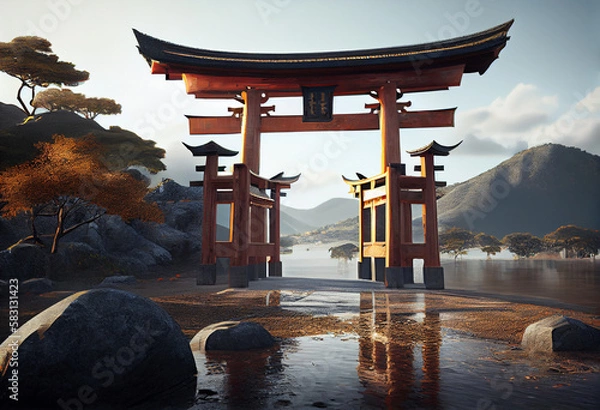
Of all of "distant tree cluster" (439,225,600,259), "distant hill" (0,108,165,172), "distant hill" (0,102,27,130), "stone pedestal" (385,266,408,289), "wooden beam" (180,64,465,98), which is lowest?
"stone pedestal" (385,266,408,289)

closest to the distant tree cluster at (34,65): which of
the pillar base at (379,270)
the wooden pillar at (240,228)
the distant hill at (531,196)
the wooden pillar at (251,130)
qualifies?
the wooden pillar at (251,130)

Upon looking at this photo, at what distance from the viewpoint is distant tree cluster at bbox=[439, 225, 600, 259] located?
42.5m

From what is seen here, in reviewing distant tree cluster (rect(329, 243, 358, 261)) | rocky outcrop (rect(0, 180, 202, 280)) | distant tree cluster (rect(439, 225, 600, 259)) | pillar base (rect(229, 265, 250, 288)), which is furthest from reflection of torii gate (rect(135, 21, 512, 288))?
distant tree cluster (rect(439, 225, 600, 259))

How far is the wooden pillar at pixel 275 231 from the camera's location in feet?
49.8

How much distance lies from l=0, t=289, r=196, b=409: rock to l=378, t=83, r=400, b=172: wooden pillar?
35.0ft

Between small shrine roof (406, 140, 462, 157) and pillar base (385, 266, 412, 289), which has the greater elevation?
small shrine roof (406, 140, 462, 157)

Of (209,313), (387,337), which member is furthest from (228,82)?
(387,337)

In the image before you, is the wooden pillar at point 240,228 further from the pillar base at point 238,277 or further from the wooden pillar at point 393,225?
the wooden pillar at point 393,225

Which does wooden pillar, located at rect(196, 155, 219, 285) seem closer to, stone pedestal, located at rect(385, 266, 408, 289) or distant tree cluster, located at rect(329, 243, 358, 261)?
stone pedestal, located at rect(385, 266, 408, 289)

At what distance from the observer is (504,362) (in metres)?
3.80

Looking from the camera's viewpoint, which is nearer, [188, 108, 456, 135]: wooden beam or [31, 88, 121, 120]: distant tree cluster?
[188, 108, 456, 135]: wooden beam

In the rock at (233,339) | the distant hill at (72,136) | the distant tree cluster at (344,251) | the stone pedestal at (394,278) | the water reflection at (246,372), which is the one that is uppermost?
the distant hill at (72,136)

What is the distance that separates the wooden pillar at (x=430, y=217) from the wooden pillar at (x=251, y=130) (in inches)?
221

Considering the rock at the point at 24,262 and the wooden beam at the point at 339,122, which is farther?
the wooden beam at the point at 339,122
